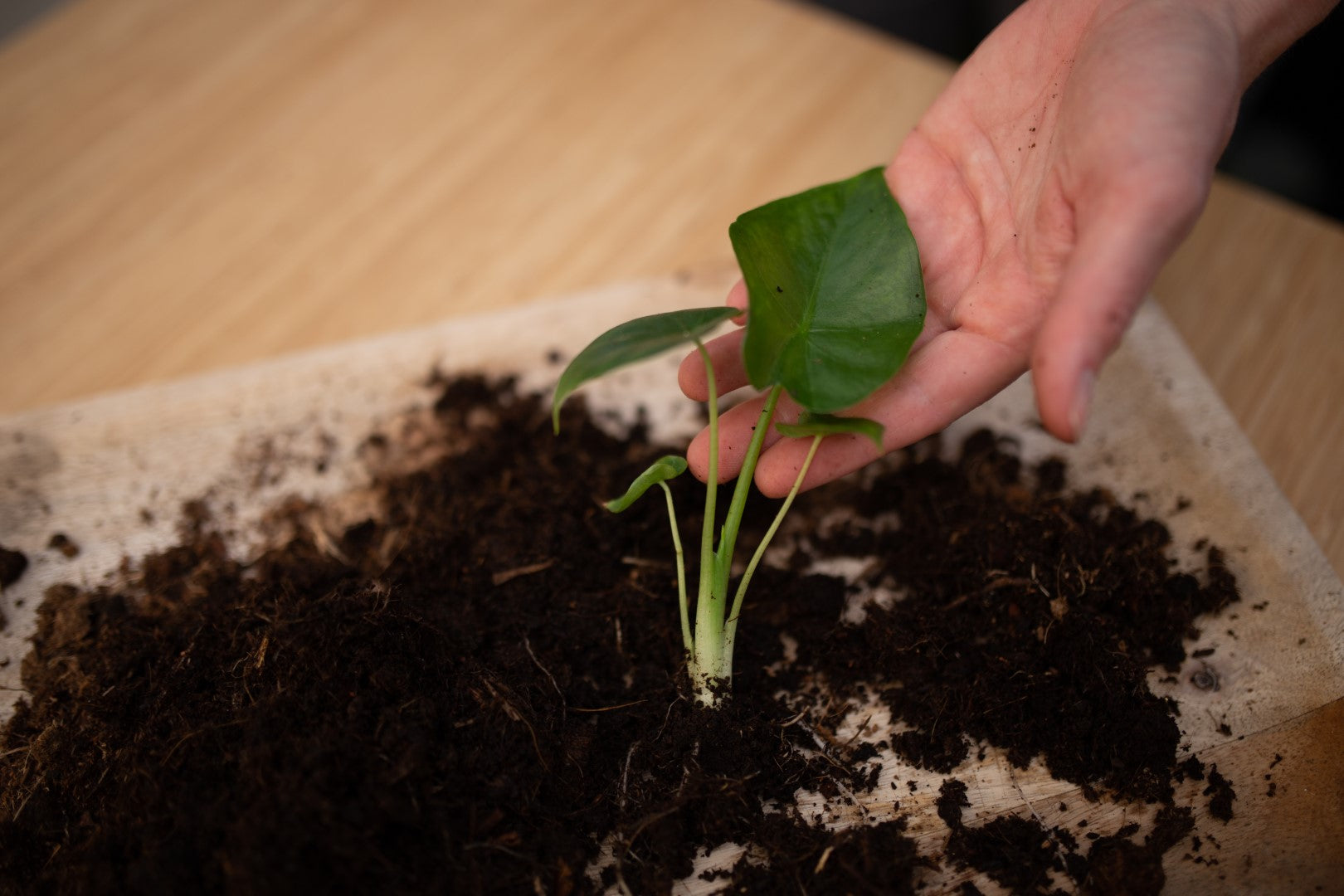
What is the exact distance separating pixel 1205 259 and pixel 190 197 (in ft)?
4.62

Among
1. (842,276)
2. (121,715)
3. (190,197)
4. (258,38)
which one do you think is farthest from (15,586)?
(258,38)

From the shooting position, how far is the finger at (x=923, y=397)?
0.78 m

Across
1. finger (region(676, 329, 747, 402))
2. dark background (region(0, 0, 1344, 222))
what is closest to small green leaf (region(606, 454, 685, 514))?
finger (region(676, 329, 747, 402))

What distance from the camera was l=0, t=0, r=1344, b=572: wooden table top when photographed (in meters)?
1.15

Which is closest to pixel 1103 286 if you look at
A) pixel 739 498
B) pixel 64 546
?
pixel 739 498

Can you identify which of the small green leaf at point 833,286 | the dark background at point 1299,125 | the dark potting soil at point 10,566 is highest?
the dark potting soil at point 10,566

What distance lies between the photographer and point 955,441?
999 millimetres

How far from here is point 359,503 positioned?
0.99 m

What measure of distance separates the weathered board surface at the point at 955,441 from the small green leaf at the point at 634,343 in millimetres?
367

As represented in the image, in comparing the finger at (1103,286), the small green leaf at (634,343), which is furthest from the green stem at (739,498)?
the finger at (1103,286)

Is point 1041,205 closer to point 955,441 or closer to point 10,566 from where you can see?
point 955,441

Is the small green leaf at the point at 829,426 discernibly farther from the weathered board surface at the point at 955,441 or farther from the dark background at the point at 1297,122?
the dark background at the point at 1297,122

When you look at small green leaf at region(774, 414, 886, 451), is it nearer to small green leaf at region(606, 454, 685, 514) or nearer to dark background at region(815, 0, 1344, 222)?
small green leaf at region(606, 454, 685, 514)

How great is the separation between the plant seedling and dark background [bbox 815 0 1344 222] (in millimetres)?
987
